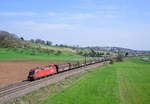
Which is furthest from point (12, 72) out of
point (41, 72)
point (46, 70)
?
point (41, 72)

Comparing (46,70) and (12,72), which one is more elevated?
(46,70)

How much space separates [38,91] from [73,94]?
5906 mm

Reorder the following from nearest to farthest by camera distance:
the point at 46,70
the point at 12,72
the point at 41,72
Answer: the point at 41,72 < the point at 46,70 < the point at 12,72

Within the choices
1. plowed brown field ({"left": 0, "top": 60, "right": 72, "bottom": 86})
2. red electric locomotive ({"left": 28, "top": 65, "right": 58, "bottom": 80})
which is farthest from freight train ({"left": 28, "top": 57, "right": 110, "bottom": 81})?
plowed brown field ({"left": 0, "top": 60, "right": 72, "bottom": 86})

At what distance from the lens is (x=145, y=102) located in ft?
78.0

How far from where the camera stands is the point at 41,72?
38.6 m

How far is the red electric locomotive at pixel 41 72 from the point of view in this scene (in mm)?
36138

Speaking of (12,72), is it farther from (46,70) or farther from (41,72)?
(41,72)

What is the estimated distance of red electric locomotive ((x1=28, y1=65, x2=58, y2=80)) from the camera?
36.1 meters

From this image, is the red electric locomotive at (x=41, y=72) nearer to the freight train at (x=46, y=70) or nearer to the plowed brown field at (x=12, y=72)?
the freight train at (x=46, y=70)

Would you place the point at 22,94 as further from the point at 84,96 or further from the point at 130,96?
the point at 130,96

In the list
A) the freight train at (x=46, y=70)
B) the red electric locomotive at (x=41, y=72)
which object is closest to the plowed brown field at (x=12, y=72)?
the red electric locomotive at (x=41, y=72)

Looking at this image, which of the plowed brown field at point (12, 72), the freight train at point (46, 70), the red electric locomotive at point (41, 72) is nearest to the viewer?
the red electric locomotive at point (41, 72)

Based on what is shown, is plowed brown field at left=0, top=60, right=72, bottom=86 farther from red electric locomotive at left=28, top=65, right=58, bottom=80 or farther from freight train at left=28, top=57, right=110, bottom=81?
freight train at left=28, top=57, right=110, bottom=81
